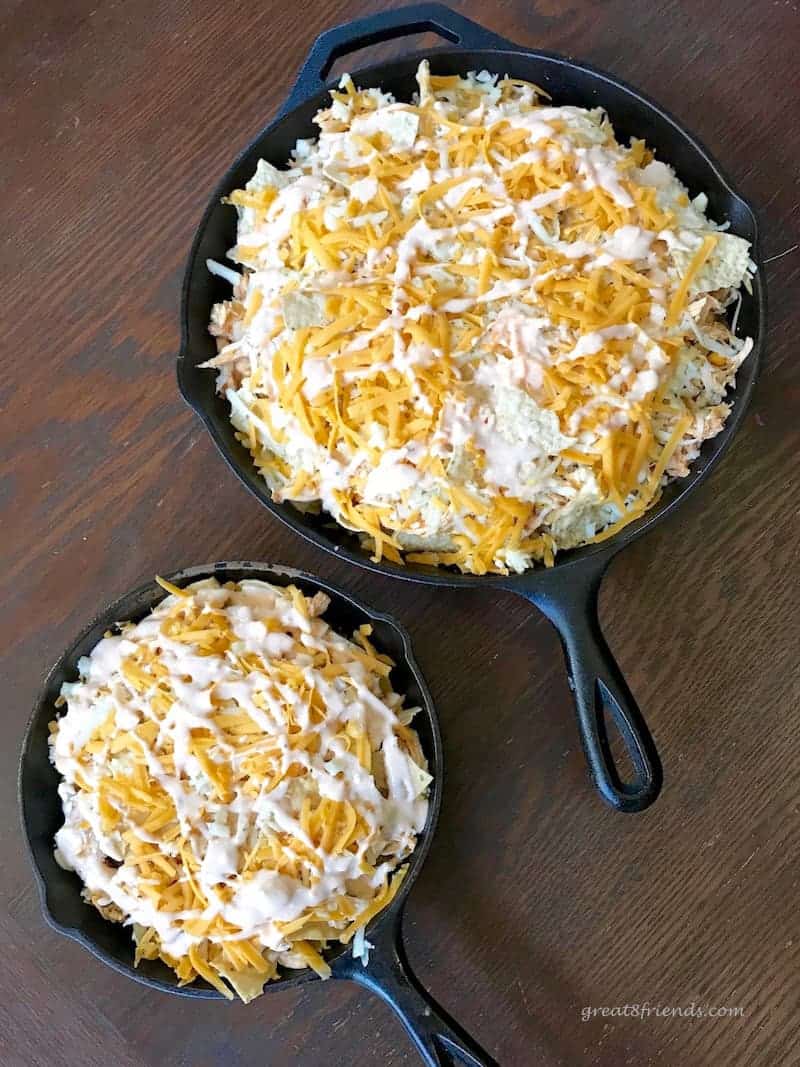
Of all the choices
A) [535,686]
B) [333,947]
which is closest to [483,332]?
[535,686]

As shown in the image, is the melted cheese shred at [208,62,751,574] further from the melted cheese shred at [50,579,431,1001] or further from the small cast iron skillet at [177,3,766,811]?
the melted cheese shred at [50,579,431,1001]

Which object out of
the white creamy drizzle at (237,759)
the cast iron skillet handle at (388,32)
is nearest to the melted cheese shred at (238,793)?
the white creamy drizzle at (237,759)

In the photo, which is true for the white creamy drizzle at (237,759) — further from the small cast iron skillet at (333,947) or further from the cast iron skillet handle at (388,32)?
the cast iron skillet handle at (388,32)

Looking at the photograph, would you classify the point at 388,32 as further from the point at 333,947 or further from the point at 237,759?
the point at 333,947

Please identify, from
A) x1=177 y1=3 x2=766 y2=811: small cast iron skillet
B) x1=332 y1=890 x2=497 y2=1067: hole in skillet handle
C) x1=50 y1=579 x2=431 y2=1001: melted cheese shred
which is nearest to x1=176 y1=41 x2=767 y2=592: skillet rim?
x1=177 y1=3 x2=766 y2=811: small cast iron skillet

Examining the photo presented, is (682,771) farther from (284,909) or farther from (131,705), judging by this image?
(131,705)

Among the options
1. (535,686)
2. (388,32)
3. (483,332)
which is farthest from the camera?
(535,686)
